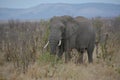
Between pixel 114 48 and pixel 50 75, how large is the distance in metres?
3.99

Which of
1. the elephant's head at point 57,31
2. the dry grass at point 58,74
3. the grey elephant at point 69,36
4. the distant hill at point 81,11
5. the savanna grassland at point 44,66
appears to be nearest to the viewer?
the dry grass at point 58,74

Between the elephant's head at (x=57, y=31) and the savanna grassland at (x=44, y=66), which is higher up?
the elephant's head at (x=57, y=31)

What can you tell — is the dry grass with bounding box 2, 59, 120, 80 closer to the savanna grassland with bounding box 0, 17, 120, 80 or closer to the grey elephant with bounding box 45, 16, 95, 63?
the savanna grassland with bounding box 0, 17, 120, 80

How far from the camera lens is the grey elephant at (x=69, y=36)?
896cm

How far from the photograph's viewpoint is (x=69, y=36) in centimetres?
948

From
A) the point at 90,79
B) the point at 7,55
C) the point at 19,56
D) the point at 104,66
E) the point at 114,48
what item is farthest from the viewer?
the point at 114,48

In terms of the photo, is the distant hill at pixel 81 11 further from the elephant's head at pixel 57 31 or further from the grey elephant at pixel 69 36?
the grey elephant at pixel 69 36

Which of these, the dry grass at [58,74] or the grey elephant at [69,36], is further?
the grey elephant at [69,36]

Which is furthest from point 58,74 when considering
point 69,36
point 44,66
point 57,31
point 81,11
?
point 81,11

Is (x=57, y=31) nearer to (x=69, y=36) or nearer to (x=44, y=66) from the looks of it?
(x=69, y=36)

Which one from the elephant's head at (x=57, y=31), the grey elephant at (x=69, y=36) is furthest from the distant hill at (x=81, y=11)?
the grey elephant at (x=69, y=36)

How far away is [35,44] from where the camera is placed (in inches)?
388

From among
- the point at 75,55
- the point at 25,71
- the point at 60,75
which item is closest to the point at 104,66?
the point at 75,55

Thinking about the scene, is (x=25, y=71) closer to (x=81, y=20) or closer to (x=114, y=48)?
(x=81, y=20)
